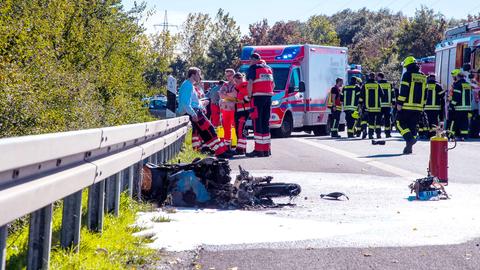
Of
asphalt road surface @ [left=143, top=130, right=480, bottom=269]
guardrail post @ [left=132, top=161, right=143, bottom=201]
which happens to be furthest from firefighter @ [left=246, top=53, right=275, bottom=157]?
guardrail post @ [left=132, top=161, right=143, bottom=201]

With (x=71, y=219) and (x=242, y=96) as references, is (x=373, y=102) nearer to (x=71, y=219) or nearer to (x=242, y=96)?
(x=242, y=96)

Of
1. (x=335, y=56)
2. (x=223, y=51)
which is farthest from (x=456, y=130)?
(x=223, y=51)

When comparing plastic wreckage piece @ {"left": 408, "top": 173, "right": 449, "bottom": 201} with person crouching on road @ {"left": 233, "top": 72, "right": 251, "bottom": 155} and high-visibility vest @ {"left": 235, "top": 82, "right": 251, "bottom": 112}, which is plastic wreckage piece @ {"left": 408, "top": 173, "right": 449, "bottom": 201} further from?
high-visibility vest @ {"left": 235, "top": 82, "right": 251, "bottom": 112}

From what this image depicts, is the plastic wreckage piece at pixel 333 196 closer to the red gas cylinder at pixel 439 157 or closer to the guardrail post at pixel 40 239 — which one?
the red gas cylinder at pixel 439 157

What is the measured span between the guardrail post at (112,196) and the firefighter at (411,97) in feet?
39.4

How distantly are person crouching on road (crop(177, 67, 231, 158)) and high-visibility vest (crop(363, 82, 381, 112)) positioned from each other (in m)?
10.4

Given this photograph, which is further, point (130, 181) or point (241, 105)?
point (241, 105)

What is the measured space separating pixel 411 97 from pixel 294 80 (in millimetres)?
9616

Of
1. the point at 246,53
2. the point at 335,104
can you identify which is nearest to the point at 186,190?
the point at 246,53

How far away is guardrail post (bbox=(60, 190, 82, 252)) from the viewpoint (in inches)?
231

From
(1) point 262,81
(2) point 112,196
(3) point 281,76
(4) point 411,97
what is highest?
(1) point 262,81

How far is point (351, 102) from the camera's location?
28172 millimetres

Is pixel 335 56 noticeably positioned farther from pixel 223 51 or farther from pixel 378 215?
pixel 223 51

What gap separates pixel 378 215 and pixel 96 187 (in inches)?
132
